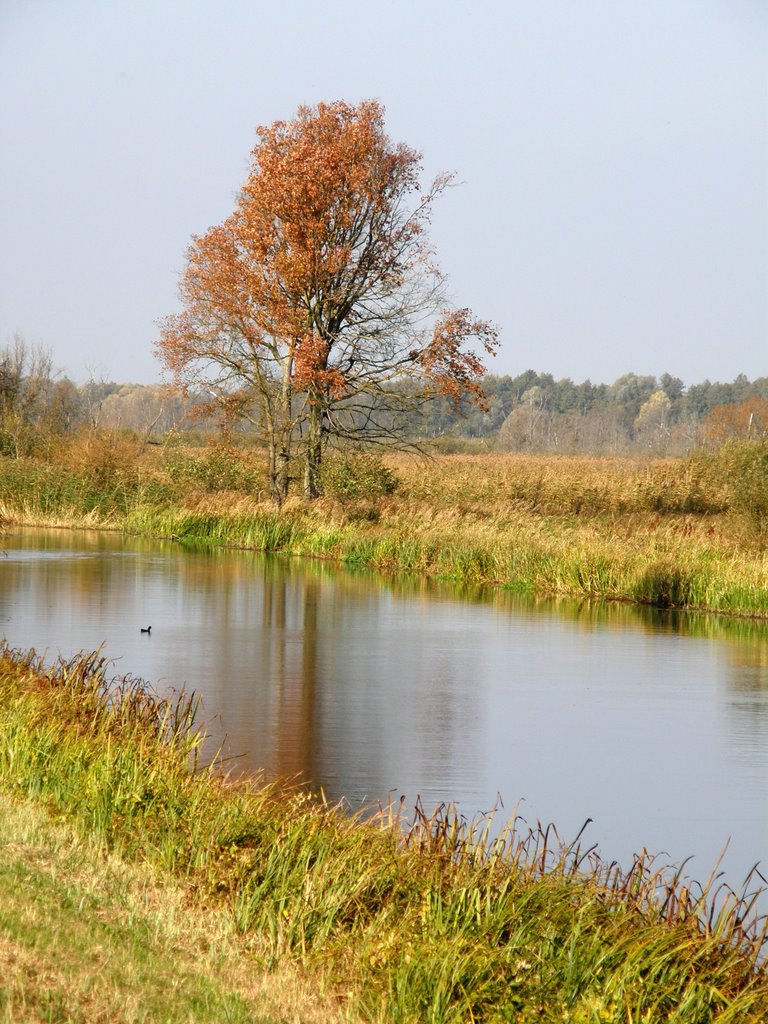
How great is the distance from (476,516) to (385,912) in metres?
28.0

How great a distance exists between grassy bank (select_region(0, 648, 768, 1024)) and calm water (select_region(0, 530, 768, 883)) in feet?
7.32

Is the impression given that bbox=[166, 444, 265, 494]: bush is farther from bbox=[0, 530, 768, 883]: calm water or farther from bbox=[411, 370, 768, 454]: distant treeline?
bbox=[411, 370, 768, 454]: distant treeline

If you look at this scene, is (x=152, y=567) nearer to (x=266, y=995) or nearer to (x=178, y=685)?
(x=178, y=685)

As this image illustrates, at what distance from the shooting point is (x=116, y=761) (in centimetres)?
910

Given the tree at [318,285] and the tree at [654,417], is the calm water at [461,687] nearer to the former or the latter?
the tree at [318,285]

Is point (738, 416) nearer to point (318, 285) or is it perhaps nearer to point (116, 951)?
point (318, 285)

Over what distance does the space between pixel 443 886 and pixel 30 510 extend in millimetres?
37185

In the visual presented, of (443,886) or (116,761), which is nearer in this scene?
→ (443,886)

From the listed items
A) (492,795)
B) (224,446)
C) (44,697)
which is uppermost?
(224,446)

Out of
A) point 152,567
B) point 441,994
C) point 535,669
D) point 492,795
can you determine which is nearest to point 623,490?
point 152,567

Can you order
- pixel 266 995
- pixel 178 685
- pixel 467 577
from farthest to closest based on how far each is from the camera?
pixel 467 577 → pixel 178 685 → pixel 266 995

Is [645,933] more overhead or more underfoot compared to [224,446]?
more underfoot

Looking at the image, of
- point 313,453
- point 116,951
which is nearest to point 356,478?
point 313,453

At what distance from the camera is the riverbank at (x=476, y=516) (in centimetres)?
2689
